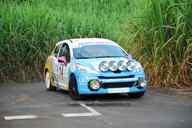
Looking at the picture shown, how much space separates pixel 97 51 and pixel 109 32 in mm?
10769

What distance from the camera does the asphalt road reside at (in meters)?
12.1

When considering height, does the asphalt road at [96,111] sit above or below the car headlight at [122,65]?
below

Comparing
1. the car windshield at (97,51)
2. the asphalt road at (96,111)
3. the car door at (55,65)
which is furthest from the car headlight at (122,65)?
the car door at (55,65)

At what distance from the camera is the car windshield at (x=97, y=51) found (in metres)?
17.3

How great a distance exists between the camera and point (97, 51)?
17.6 meters

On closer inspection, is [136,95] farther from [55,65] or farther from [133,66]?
[55,65]

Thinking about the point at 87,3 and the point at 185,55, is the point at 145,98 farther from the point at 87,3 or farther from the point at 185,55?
the point at 87,3

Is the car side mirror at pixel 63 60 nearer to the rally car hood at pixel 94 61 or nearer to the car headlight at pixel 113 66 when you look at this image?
the rally car hood at pixel 94 61

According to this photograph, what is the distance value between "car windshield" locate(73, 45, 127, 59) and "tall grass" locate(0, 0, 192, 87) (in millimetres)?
2138

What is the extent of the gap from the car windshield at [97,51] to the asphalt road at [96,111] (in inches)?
44.6

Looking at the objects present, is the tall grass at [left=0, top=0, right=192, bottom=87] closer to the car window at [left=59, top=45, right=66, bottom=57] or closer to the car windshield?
the car windshield

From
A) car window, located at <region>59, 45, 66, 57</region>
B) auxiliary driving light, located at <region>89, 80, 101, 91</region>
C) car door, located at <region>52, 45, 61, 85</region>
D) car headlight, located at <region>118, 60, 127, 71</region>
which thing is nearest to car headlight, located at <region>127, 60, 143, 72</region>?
car headlight, located at <region>118, 60, 127, 71</region>

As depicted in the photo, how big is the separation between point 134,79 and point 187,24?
397 cm

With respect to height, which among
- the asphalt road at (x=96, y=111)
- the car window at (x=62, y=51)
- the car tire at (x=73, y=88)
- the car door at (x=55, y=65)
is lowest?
the asphalt road at (x=96, y=111)
